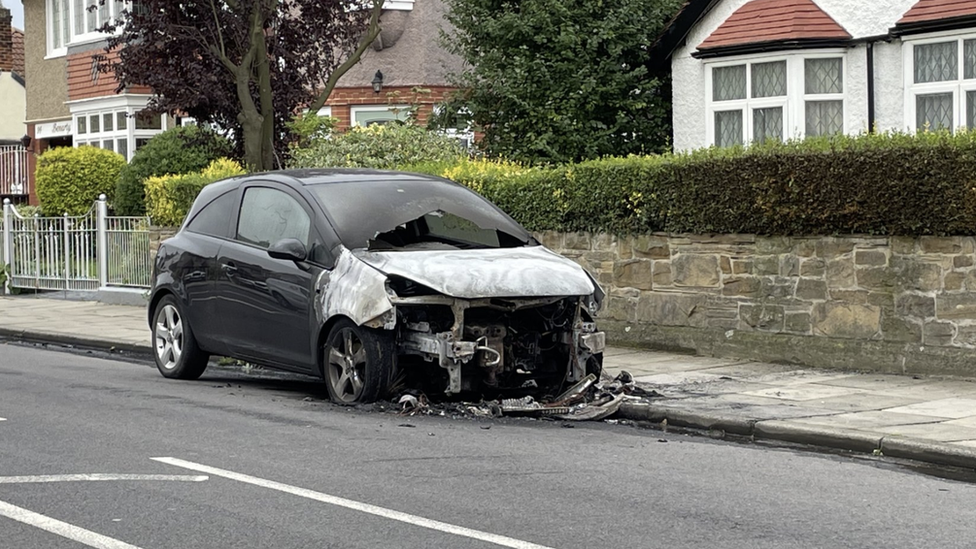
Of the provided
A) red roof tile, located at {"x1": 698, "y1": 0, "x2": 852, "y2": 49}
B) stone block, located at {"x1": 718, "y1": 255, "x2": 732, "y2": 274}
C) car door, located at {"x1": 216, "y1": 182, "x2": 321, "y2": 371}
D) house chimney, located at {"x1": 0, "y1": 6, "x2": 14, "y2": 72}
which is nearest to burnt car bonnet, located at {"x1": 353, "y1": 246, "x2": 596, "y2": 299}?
car door, located at {"x1": 216, "y1": 182, "x2": 321, "y2": 371}

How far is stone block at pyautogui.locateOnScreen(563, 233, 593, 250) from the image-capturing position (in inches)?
579

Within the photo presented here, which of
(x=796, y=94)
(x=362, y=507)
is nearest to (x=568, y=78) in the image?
(x=796, y=94)

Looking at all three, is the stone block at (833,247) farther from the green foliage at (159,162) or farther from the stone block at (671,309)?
the green foliage at (159,162)

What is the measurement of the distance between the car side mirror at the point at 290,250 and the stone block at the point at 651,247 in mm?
4220

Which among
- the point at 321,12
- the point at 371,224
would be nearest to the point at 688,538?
the point at 371,224

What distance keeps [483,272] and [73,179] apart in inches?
805

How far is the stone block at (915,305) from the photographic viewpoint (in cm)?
1200

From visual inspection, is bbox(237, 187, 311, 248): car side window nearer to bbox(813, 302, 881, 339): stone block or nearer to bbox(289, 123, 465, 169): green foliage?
bbox(813, 302, 881, 339): stone block

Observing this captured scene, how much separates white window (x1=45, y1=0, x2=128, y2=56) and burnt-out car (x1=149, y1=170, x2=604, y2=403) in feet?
74.3

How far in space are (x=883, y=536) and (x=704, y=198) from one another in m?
7.13

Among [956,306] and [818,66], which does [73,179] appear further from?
[956,306]

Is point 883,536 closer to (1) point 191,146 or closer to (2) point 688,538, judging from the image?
(2) point 688,538

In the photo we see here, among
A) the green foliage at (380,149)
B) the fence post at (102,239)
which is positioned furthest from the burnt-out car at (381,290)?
the fence post at (102,239)

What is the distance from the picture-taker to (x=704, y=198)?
13.5 meters
